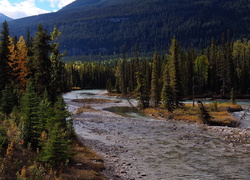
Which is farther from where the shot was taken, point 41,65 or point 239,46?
point 239,46

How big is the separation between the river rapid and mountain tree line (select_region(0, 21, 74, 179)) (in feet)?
13.1

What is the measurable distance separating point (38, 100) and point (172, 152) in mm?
13734

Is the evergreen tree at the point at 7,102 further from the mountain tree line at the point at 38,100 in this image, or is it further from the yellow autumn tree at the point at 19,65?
the yellow autumn tree at the point at 19,65

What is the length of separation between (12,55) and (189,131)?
35221 millimetres

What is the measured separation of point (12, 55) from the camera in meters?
39.6

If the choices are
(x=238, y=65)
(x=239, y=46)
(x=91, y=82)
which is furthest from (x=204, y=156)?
(x=91, y=82)

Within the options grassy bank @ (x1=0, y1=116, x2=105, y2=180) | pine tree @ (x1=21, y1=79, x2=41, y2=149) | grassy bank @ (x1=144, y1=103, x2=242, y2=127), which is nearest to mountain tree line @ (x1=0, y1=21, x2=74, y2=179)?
pine tree @ (x1=21, y1=79, x2=41, y2=149)

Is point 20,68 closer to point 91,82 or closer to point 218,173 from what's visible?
point 218,173

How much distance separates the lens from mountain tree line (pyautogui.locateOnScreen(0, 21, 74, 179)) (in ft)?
39.4

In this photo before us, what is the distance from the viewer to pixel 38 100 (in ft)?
64.8

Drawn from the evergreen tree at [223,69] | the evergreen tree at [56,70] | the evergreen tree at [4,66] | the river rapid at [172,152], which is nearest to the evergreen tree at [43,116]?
the river rapid at [172,152]

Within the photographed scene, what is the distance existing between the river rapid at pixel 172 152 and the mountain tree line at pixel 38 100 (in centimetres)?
400

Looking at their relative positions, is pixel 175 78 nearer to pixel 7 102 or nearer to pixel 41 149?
pixel 7 102

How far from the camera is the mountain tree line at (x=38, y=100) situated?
12.0m
